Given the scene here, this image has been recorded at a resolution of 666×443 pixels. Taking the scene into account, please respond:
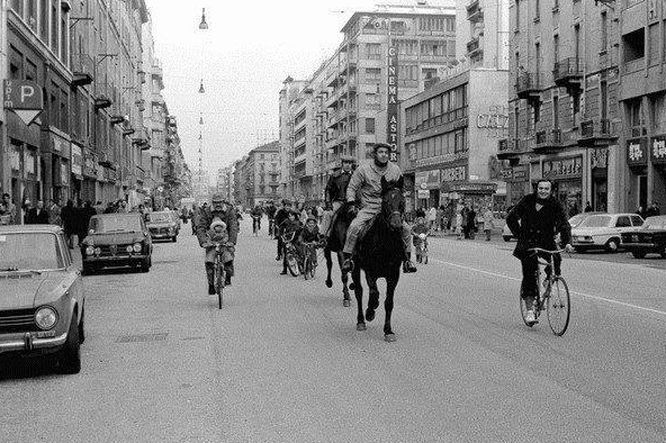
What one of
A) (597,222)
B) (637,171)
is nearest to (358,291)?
(597,222)

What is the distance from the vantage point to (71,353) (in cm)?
760

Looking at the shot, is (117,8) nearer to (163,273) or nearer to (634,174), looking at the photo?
(634,174)

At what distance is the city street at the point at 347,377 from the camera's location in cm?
571

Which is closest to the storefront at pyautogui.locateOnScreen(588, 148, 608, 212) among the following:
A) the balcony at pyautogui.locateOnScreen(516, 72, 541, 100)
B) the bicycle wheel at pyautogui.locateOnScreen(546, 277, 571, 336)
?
the balcony at pyautogui.locateOnScreen(516, 72, 541, 100)


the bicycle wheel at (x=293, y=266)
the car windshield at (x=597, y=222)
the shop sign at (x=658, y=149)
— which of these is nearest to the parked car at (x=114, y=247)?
the bicycle wheel at (x=293, y=266)

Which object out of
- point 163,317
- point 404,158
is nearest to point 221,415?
point 163,317

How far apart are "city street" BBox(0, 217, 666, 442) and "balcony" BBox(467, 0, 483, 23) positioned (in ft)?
196

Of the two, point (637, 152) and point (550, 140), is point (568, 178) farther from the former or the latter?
point (637, 152)

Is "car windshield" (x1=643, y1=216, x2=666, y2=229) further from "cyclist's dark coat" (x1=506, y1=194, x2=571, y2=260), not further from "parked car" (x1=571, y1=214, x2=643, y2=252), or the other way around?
"cyclist's dark coat" (x1=506, y1=194, x2=571, y2=260)

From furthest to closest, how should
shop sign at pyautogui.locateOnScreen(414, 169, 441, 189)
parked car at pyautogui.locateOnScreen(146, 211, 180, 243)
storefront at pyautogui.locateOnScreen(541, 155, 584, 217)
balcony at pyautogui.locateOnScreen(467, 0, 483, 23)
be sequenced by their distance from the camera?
balcony at pyautogui.locateOnScreen(467, 0, 483, 23), shop sign at pyautogui.locateOnScreen(414, 169, 441, 189), storefront at pyautogui.locateOnScreen(541, 155, 584, 217), parked car at pyautogui.locateOnScreen(146, 211, 180, 243)

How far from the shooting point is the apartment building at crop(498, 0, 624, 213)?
1596 inches

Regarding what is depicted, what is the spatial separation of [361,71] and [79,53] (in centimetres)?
5937

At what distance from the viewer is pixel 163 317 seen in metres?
11.9

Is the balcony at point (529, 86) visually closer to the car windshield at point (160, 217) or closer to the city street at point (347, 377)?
the car windshield at point (160, 217)
